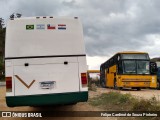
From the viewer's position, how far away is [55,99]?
12.6 m

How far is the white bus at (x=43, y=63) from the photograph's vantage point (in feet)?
41.2

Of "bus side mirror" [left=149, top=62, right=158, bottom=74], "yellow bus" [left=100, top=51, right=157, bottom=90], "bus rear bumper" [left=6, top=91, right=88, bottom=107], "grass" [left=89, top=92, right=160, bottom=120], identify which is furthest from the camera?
"yellow bus" [left=100, top=51, right=157, bottom=90]

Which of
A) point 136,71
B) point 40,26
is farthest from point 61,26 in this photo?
point 136,71

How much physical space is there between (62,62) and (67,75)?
18.6 inches

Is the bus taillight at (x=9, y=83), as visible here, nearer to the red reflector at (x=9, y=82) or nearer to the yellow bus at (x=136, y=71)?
the red reflector at (x=9, y=82)

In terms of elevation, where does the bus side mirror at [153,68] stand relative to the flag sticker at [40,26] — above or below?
below

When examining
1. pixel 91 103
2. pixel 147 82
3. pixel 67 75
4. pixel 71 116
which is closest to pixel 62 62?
pixel 67 75

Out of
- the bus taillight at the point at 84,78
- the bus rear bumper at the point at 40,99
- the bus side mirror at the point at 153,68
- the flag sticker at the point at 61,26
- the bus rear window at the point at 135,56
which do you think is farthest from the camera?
the bus rear window at the point at 135,56

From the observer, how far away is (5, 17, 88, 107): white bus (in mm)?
12547

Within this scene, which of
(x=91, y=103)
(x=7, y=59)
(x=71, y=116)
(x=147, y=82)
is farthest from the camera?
(x=147, y=82)

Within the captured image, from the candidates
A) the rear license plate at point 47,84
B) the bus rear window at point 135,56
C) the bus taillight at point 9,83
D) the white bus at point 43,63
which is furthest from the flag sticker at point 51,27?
the bus rear window at point 135,56

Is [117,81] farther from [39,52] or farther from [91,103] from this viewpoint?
[39,52]

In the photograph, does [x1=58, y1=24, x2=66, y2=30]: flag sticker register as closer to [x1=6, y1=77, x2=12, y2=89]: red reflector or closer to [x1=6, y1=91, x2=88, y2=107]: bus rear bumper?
[x1=6, y1=91, x2=88, y2=107]: bus rear bumper

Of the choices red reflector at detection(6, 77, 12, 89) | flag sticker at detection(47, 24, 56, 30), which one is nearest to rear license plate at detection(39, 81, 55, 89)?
A: red reflector at detection(6, 77, 12, 89)
